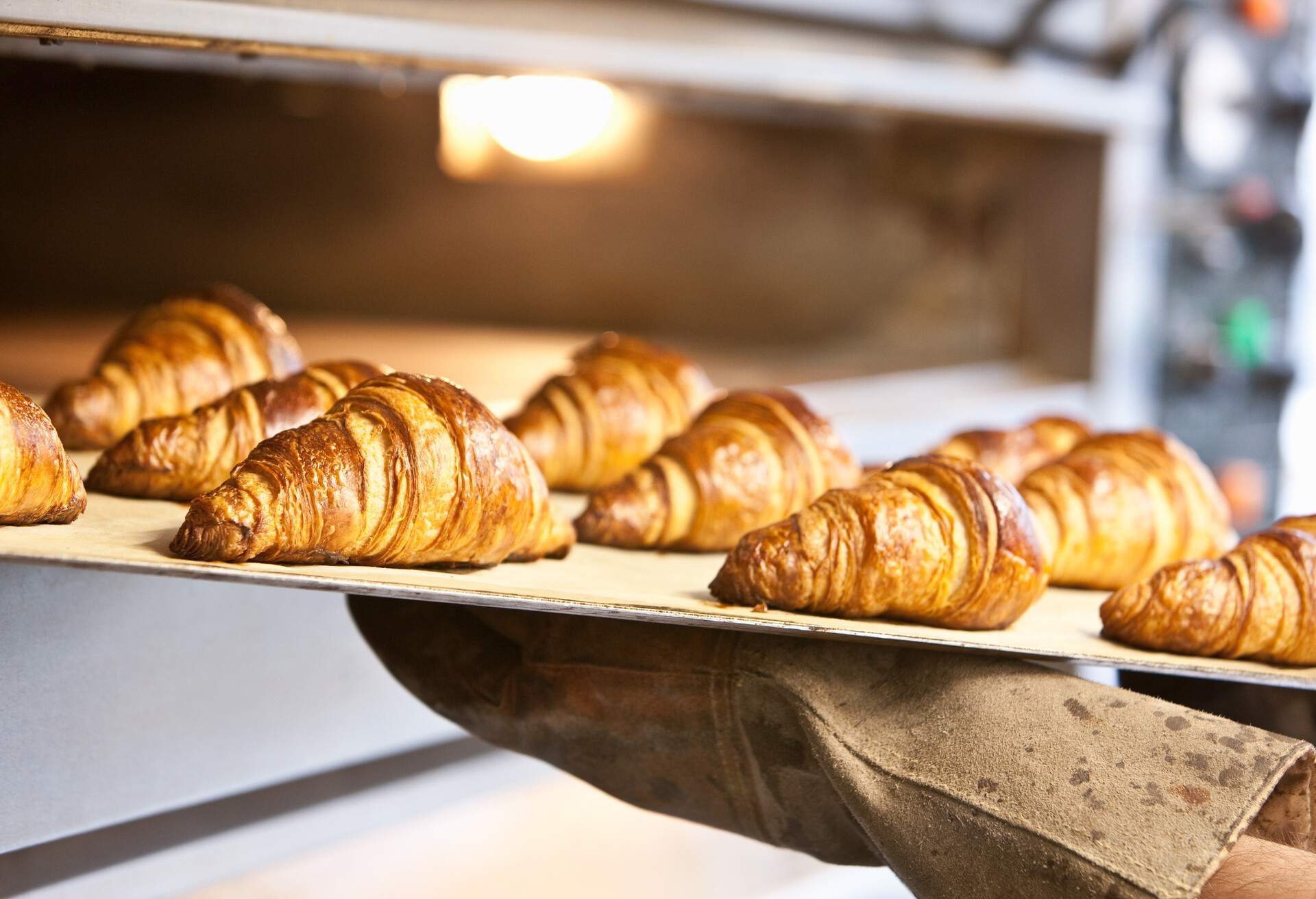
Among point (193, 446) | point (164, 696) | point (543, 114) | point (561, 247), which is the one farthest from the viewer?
point (561, 247)

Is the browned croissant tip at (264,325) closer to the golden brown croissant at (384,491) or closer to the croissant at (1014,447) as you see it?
the golden brown croissant at (384,491)

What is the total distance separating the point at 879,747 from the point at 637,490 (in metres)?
0.36

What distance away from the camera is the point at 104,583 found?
1280 mm

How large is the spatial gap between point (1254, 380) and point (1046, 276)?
2.04 feet

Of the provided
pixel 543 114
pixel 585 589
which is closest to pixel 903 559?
pixel 585 589

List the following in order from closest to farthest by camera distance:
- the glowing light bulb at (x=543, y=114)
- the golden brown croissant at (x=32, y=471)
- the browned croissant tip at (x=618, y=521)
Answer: the golden brown croissant at (x=32, y=471) < the browned croissant tip at (x=618, y=521) < the glowing light bulb at (x=543, y=114)

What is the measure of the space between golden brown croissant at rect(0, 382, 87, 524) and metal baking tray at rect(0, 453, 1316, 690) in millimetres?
14

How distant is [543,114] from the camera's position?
11.0 ft

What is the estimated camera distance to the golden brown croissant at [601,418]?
139cm

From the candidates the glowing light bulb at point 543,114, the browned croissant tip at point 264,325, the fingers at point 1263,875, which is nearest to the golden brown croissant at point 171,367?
the browned croissant tip at point 264,325

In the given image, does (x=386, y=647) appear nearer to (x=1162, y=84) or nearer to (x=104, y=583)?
(x=104, y=583)

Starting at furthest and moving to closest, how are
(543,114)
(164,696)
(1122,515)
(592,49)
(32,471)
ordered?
(543,114), (592,49), (164,696), (1122,515), (32,471)

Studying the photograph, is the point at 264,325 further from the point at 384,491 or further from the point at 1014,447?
the point at 1014,447

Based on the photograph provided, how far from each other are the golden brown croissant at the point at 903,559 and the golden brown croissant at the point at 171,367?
2.01 ft
